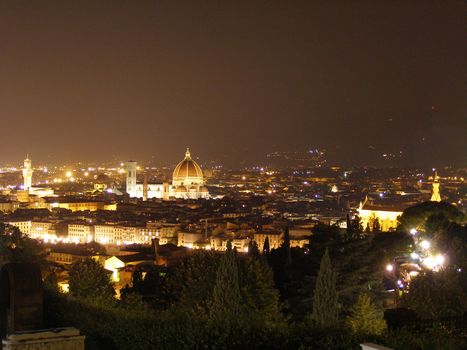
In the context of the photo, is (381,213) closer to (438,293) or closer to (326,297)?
(438,293)

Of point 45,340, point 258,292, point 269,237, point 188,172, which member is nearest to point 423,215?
point 258,292

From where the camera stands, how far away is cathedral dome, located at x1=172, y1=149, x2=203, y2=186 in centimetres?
8362

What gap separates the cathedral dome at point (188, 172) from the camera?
8362 cm

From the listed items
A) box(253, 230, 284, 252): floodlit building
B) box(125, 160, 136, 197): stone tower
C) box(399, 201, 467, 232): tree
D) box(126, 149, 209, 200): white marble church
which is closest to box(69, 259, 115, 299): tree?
box(399, 201, 467, 232): tree

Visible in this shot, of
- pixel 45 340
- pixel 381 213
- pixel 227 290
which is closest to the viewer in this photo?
pixel 45 340

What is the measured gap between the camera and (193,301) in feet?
44.0

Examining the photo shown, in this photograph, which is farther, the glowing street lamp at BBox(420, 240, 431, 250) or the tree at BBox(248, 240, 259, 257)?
the tree at BBox(248, 240, 259, 257)

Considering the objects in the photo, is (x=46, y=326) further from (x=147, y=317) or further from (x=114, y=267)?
(x=114, y=267)

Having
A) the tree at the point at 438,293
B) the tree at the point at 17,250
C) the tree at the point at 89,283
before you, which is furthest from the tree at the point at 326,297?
the tree at the point at 17,250

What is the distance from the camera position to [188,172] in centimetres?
8425

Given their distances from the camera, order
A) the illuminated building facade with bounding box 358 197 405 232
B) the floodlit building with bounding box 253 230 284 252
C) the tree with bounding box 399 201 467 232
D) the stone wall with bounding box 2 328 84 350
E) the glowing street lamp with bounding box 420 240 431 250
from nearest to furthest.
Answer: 1. the stone wall with bounding box 2 328 84 350
2. the glowing street lamp with bounding box 420 240 431 250
3. the tree with bounding box 399 201 467 232
4. the illuminated building facade with bounding box 358 197 405 232
5. the floodlit building with bounding box 253 230 284 252

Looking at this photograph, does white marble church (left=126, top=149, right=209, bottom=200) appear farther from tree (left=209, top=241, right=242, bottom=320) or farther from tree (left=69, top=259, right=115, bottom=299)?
tree (left=209, top=241, right=242, bottom=320)

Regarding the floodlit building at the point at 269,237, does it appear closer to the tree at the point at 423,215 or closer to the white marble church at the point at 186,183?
the tree at the point at 423,215

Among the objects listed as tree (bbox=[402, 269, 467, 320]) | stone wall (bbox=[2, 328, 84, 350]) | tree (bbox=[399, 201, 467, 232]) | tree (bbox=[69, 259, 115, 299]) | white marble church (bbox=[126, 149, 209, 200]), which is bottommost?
tree (bbox=[69, 259, 115, 299])
